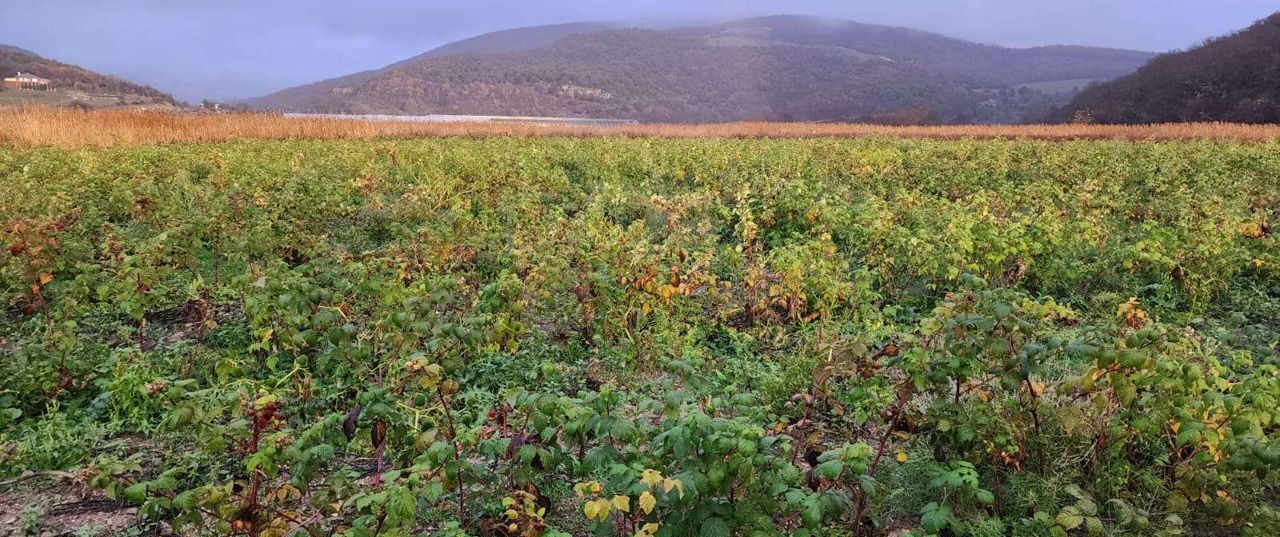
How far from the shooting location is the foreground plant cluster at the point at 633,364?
2.65 meters

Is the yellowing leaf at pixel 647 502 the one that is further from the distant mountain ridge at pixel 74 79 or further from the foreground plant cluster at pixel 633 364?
the distant mountain ridge at pixel 74 79

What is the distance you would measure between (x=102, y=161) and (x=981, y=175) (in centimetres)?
1403

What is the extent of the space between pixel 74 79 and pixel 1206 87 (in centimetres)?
9854

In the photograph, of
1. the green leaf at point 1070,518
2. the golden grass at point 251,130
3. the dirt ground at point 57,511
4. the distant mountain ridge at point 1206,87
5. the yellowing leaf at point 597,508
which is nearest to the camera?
the yellowing leaf at point 597,508

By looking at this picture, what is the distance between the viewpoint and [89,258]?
18.5ft

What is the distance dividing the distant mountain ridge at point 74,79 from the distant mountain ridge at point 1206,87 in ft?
244

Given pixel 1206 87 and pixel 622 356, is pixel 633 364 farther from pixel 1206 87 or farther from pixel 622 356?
pixel 1206 87

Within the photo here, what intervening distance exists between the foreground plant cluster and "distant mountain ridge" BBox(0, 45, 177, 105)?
62.7 metres

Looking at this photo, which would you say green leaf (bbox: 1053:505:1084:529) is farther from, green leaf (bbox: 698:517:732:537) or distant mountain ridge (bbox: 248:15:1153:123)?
distant mountain ridge (bbox: 248:15:1153:123)

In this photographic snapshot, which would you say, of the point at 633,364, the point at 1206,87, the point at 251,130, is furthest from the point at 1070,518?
the point at 1206,87

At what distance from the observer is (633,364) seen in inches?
184

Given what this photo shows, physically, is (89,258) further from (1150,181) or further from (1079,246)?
(1150,181)

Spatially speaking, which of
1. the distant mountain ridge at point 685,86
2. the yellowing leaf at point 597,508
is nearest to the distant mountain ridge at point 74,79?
the distant mountain ridge at point 685,86

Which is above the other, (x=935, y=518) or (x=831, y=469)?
(x=831, y=469)
